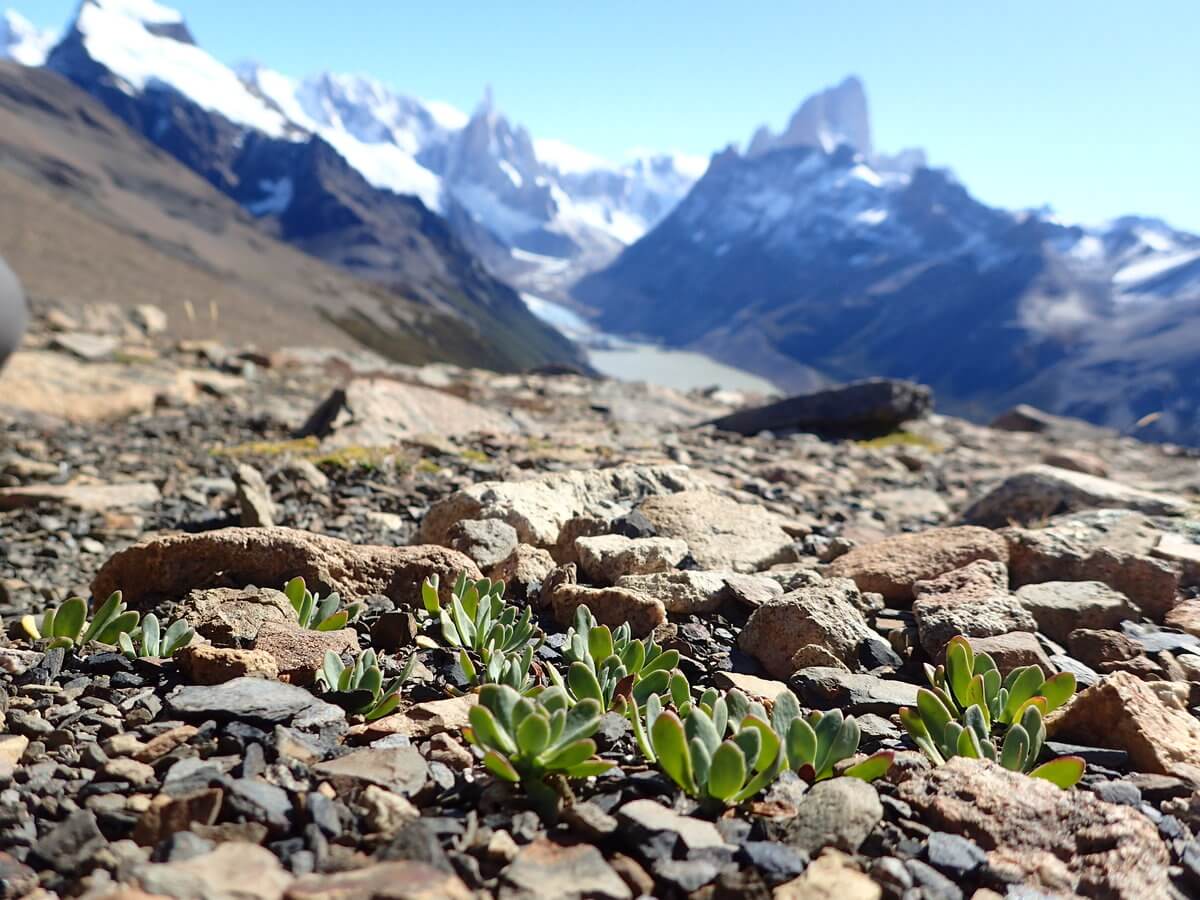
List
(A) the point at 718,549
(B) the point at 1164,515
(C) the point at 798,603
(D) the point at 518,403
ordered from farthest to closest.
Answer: (D) the point at 518,403
(B) the point at 1164,515
(A) the point at 718,549
(C) the point at 798,603

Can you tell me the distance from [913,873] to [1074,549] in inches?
194

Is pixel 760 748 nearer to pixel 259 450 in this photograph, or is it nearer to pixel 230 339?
pixel 259 450

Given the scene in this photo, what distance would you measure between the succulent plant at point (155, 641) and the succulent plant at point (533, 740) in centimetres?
222

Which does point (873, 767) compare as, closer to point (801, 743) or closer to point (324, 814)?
point (801, 743)

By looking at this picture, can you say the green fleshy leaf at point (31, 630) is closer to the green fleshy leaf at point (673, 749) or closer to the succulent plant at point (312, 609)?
the succulent plant at point (312, 609)

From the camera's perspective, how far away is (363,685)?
425 cm

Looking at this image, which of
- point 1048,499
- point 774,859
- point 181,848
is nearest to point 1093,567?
point 1048,499

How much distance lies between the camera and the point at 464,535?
6617 mm

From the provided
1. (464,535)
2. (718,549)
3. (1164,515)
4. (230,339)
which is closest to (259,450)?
(464,535)

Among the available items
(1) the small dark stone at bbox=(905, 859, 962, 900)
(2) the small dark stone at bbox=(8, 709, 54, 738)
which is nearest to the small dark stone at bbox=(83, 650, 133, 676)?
(2) the small dark stone at bbox=(8, 709, 54, 738)

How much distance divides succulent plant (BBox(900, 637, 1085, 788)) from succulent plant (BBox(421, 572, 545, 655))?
2340 millimetres

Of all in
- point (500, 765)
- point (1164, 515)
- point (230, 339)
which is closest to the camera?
point (500, 765)

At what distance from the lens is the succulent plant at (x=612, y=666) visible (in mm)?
4234

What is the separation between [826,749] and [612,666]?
1361 mm
